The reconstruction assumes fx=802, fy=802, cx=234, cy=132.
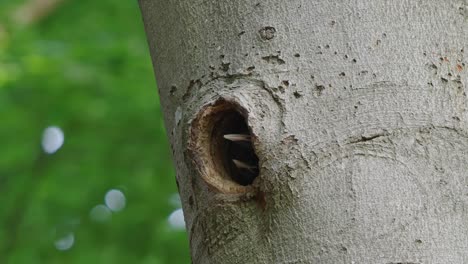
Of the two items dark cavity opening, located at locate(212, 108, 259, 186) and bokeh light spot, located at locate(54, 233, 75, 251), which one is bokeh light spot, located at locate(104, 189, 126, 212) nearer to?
bokeh light spot, located at locate(54, 233, 75, 251)

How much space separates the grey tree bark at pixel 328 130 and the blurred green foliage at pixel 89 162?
247 cm

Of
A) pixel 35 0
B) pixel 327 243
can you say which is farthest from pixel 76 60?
pixel 327 243

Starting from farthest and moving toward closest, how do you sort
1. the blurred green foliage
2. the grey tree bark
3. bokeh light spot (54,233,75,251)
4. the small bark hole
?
bokeh light spot (54,233,75,251) < the blurred green foliage < the small bark hole < the grey tree bark

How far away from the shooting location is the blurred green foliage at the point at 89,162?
142 inches

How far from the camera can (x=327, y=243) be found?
0.95m

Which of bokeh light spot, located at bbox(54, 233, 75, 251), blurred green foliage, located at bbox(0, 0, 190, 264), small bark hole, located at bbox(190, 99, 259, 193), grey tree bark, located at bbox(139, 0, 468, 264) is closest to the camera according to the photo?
grey tree bark, located at bbox(139, 0, 468, 264)

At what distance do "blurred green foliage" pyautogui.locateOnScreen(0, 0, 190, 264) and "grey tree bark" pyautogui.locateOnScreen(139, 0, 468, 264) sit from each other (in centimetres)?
247

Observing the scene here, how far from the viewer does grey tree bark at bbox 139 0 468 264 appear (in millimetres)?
959

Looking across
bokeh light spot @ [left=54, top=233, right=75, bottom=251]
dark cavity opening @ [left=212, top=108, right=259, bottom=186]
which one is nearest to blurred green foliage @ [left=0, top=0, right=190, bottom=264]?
bokeh light spot @ [left=54, top=233, right=75, bottom=251]

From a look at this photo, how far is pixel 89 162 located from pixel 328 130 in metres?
3.03

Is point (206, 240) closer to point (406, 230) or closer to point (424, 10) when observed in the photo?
point (406, 230)

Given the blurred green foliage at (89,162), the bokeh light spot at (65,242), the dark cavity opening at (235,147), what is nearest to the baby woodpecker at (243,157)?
the dark cavity opening at (235,147)

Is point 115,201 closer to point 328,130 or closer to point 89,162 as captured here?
point 89,162

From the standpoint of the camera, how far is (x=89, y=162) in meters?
3.92
